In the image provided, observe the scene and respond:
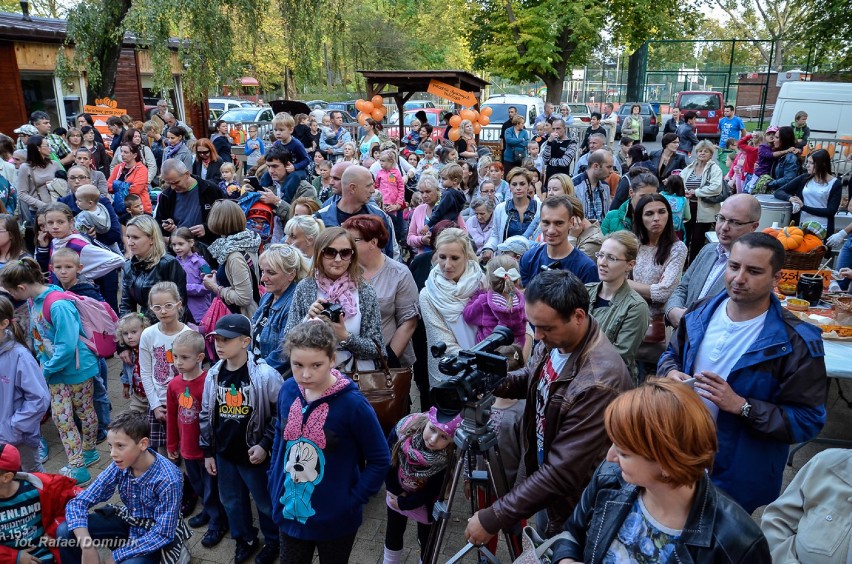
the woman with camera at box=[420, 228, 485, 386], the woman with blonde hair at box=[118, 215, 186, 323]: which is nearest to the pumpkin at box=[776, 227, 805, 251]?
the woman with camera at box=[420, 228, 485, 386]

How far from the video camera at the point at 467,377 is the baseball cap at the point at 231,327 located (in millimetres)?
1372

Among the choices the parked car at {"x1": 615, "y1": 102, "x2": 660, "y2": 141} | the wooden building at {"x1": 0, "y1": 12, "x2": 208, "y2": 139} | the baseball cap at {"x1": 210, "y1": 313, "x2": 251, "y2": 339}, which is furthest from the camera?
the parked car at {"x1": 615, "y1": 102, "x2": 660, "y2": 141}

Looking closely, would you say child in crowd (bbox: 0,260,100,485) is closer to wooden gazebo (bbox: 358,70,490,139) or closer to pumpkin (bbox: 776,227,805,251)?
pumpkin (bbox: 776,227,805,251)

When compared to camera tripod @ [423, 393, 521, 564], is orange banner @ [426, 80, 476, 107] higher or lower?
higher

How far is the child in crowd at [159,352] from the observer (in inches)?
157

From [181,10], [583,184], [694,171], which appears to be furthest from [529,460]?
[181,10]

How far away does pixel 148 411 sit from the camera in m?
4.32

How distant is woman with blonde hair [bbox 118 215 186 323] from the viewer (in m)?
4.55

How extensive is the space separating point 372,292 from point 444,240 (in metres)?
0.58

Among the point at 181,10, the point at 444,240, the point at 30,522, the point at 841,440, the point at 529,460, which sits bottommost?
the point at 841,440

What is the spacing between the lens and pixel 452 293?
3801 millimetres

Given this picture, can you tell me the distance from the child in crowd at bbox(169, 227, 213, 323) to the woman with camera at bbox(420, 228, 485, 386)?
2005mm

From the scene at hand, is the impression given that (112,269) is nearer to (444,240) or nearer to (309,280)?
Result: (309,280)

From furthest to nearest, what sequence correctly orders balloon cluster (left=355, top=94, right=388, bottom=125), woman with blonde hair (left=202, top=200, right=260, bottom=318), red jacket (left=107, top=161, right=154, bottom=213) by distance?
balloon cluster (left=355, top=94, right=388, bottom=125), red jacket (left=107, top=161, right=154, bottom=213), woman with blonde hair (left=202, top=200, right=260, bottom=318)
